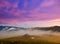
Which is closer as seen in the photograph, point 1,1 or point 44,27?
point 44,27

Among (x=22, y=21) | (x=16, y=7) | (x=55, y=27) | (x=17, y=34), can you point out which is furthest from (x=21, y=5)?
(x=55, y=27)

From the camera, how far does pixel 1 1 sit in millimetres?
1907

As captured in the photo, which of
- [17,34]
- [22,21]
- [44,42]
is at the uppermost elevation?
[22,21]

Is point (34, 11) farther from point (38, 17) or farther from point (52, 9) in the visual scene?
point (52, 9)

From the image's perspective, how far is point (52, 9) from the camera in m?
1.79

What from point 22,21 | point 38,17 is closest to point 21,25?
point 22,21

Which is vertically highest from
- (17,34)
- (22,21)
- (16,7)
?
(16,7)

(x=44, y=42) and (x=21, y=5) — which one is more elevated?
(x=21, y=5)

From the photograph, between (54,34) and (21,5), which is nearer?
(54,34)

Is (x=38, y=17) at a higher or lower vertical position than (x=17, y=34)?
higher

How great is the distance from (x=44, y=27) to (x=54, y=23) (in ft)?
0.39

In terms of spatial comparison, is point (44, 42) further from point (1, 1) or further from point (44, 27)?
point (1, 1)

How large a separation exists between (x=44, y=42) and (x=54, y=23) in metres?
0.23

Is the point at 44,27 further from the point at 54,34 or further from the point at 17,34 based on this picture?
the point at 17,34
